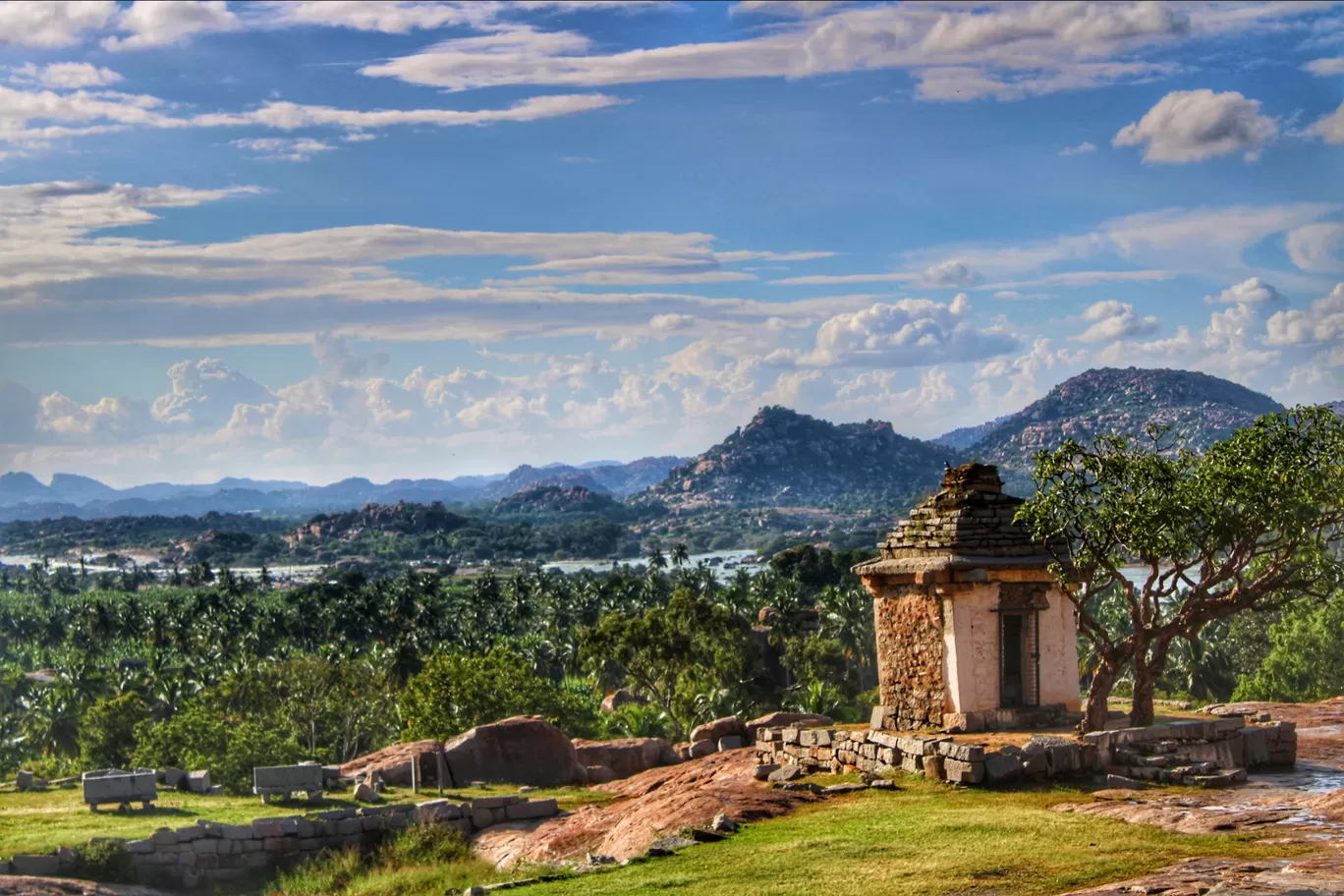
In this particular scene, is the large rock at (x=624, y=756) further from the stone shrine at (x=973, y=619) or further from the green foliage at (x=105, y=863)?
the green foliage at (x=105, y=863)

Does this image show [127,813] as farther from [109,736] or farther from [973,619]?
[109,736]

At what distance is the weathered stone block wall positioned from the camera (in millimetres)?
24359

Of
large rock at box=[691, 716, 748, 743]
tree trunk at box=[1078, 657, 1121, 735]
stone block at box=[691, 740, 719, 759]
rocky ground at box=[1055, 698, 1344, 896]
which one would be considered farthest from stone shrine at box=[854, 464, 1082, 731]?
large rock at box=[691, 716, 748, 743]

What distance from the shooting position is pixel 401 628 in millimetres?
106750

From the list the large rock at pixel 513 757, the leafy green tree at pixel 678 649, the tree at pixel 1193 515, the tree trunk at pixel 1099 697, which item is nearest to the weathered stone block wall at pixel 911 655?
the tree at pixel 1193 515

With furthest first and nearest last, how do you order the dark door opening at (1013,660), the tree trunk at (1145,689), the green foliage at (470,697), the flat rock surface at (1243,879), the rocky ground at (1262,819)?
the green foliage at (470,697) → the dark door opening at (1013,660) → the tree trunk at (1145,689) → the rocky ground at (1262,819) → the flat rock surface at (1243,879)

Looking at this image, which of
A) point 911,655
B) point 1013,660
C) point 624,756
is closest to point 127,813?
point 624,756

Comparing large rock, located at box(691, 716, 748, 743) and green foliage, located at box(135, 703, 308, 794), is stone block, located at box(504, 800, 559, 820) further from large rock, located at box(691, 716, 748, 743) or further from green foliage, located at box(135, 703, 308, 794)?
large rock, located at box(691, 716, 748, 743)

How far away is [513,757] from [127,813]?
8593mm

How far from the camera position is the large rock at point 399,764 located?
30125mm

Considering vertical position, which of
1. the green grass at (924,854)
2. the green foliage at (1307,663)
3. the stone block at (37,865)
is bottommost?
the green foliage at (1307,663)

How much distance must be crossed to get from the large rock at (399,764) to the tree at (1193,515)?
14.4m

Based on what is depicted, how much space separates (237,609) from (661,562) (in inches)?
1974

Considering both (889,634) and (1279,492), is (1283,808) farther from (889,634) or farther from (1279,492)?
(889,634)
